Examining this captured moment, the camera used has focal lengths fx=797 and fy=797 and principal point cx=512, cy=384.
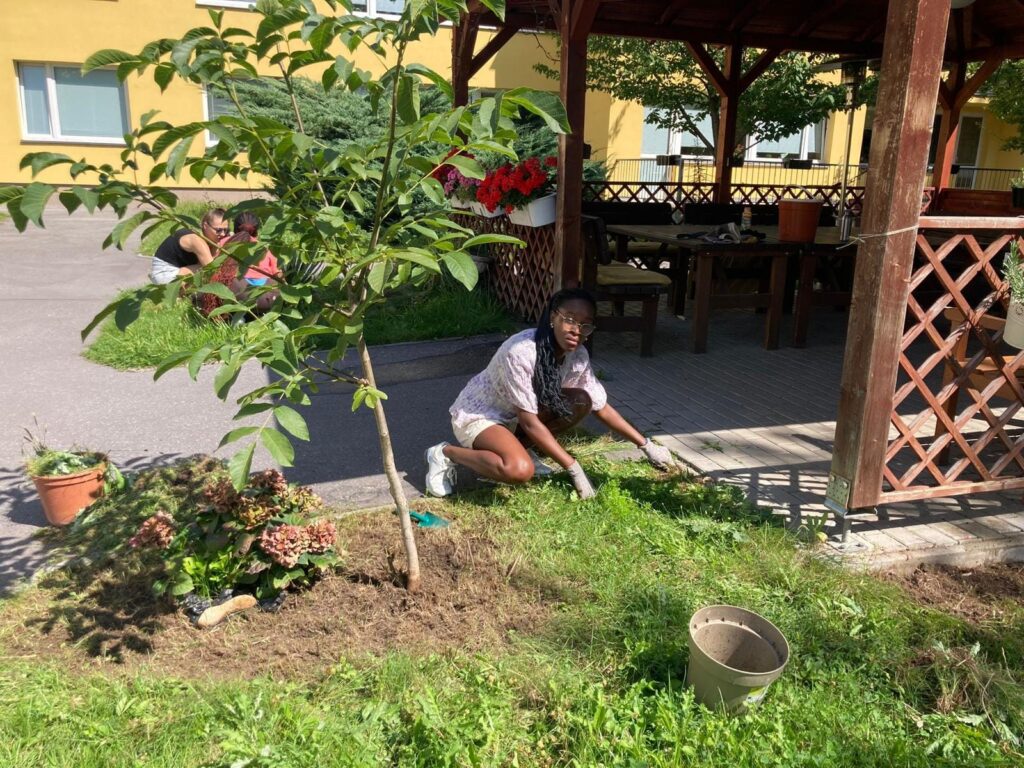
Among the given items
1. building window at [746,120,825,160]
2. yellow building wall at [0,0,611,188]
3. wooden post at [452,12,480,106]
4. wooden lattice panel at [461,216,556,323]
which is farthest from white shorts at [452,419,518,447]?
building window at [746,120,825,160]

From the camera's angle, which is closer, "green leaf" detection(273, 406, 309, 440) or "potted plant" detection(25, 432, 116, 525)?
"green leaf" detection(273, 406, 309, 440)

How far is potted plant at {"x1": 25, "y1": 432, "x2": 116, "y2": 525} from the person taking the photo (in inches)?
148

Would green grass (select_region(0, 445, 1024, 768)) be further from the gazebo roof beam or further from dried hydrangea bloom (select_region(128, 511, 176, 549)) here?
the gazebo roof beam

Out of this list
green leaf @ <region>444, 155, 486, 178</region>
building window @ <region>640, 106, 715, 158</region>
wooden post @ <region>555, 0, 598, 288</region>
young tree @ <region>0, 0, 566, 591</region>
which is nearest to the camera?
young tree @ <region>0, 0, 566, 591</region>

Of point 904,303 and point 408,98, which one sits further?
point 904,303

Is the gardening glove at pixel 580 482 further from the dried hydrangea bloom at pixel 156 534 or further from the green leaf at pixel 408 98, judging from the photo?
the green leaf at pixel 408 98

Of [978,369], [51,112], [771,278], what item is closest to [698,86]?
[771,278]

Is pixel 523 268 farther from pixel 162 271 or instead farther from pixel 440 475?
pixel 440 475

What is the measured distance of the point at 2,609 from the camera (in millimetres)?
3104

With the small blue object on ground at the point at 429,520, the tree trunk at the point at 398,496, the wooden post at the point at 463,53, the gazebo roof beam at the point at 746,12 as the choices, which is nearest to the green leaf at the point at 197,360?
the tree trunk at the point at 398,496

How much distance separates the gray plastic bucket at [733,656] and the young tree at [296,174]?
1.30m

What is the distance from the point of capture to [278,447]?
81.4 inches

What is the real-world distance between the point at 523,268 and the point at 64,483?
15.3ft

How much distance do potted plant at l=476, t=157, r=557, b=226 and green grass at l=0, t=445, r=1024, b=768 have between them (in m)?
3.56
